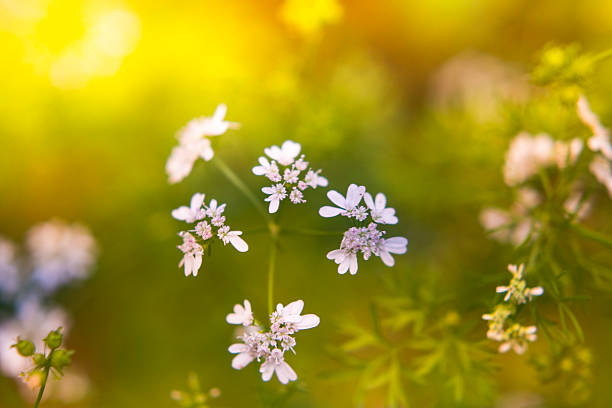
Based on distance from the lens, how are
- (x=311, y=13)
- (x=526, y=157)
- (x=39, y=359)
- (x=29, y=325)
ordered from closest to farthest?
(x=39, y=359) → (x=526, y=157) → (x=311, y=13) → (x=29, y=325)

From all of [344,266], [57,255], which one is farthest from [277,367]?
[57,255]

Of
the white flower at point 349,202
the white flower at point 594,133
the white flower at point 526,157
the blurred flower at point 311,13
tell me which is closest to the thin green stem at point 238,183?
the white flower at point 349,202

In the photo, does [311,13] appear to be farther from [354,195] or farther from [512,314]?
[512,314]

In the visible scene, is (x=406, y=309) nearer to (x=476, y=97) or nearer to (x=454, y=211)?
(x=454, y=211)

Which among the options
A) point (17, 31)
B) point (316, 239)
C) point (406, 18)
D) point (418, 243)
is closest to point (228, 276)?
point (316, 239)

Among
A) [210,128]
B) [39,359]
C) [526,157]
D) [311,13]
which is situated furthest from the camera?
[311,13]

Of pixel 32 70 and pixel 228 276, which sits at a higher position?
pixel 32 70

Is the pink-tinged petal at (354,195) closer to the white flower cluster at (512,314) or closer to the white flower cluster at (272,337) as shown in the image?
the white flower cluster at (272,337)
